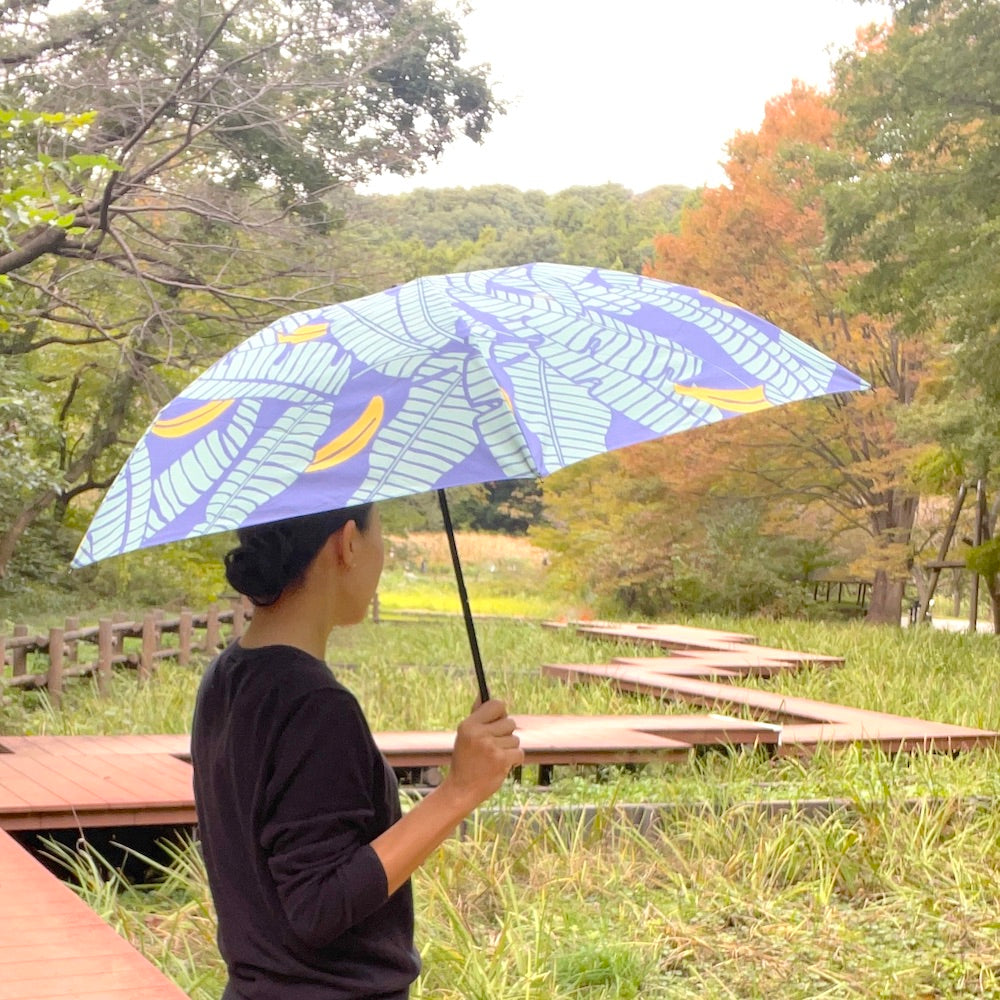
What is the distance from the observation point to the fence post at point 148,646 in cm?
1195

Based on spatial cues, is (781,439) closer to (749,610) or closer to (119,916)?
(749,610)

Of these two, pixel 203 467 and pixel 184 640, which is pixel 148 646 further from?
pixel 203 467

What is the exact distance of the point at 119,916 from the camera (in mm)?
4270

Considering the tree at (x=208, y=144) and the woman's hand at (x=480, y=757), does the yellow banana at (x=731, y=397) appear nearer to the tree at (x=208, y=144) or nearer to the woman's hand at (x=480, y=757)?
the woman's hand at (x=480, y=757)

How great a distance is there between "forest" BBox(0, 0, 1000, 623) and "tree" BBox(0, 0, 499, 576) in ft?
0.14

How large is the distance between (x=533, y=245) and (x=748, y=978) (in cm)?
4009

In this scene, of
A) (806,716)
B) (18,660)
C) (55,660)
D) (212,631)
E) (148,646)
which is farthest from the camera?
(212,631)

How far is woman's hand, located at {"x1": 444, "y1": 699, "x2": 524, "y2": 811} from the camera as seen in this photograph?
1.80 m

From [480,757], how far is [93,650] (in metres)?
A: 12.6

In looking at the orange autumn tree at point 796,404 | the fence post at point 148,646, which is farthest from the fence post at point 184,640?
the orange autumn tree at point 796,404

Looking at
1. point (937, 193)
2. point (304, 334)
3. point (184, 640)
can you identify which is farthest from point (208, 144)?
point (304, 334)

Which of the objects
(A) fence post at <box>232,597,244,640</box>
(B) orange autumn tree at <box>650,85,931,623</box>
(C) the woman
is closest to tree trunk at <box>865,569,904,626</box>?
(B) orange autumn tree at <box>650,85,931,623</box>

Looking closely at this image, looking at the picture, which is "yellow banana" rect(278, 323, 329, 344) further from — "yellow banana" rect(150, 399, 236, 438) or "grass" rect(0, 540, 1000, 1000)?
"grass" rect(0, 540, 1000, 1000)

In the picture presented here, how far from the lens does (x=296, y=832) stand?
1.63 meters
